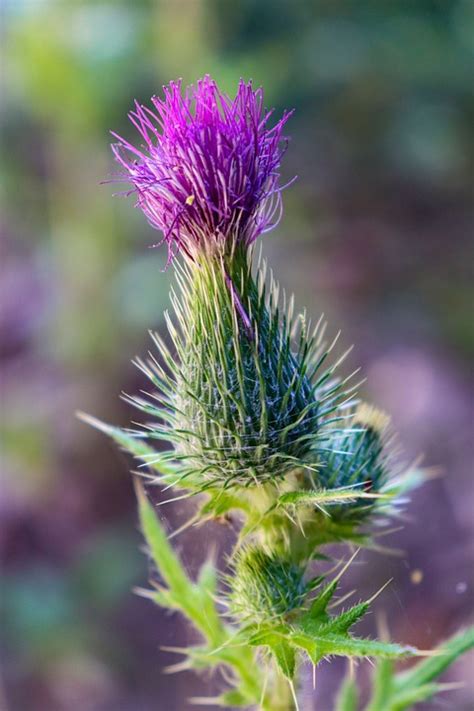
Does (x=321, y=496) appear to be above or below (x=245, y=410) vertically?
below

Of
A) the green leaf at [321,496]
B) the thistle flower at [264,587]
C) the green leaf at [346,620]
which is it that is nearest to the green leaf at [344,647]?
the green leaf at [346,620]

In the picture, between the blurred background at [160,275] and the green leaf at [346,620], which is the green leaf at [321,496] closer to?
the green leaf at [346,620]

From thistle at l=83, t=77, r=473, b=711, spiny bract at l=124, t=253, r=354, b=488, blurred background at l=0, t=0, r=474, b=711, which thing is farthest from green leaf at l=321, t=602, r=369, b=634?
blurred background at l=0, t=0, r=474, b=711

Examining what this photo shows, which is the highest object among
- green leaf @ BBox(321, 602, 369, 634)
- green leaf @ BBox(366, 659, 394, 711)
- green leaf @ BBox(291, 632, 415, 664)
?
green leaf @ BBox(321, 602, 369, 634)

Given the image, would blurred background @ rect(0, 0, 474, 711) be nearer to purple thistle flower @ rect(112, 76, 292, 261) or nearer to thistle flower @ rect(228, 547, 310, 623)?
thistle flower @ rect(228, 547, 310, 623)

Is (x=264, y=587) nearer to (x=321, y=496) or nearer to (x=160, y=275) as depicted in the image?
(x=321, y=496)

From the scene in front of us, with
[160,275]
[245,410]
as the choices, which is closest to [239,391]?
[245,410]

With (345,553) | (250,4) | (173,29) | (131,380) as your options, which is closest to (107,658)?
(131,380)
